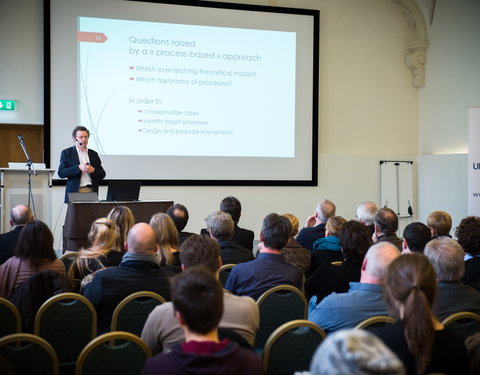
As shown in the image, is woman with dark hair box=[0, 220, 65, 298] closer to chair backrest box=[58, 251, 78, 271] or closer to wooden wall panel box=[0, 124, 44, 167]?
chair backrest box=[58, 251, 78, 271]

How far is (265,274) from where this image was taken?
10.8 feet

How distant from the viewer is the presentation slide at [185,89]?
26.5 ft

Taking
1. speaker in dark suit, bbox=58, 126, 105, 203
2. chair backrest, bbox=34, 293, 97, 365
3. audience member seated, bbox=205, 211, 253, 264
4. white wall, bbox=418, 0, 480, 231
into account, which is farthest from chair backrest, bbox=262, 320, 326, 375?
white wall, bbox=418, 0, 480, 231

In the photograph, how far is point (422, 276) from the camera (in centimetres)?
196

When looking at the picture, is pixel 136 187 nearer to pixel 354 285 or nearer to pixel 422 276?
pixel 354 285

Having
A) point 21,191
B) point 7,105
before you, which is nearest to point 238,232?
point 21,191

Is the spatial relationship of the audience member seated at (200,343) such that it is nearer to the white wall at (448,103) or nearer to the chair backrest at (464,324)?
the chair backrest at (464,324)

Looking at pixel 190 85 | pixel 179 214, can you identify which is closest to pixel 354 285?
pixel 179 214

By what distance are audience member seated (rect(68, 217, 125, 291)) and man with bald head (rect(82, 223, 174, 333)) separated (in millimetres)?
429

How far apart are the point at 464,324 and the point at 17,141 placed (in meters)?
7.32

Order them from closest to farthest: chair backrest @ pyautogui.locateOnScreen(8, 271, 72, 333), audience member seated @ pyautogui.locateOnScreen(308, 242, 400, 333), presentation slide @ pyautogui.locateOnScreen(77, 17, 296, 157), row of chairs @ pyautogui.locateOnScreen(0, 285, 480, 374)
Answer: audience member seated @ pyautogui.locateOnScreen(308, 242, 400, 333) < row of chairs @ pyautogui.locateOnScreen(0, 285, 480, 374) < chair backrest @ pyautogui.locateOnScreen(8, 271, 72, 333) < presentation slide @ pyautogui.locateOnScreen(77, 17, 296, 157)

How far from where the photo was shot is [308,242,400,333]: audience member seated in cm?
263

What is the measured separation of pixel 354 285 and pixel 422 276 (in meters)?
0.77

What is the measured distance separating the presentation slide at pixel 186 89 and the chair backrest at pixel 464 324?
20.7ft
